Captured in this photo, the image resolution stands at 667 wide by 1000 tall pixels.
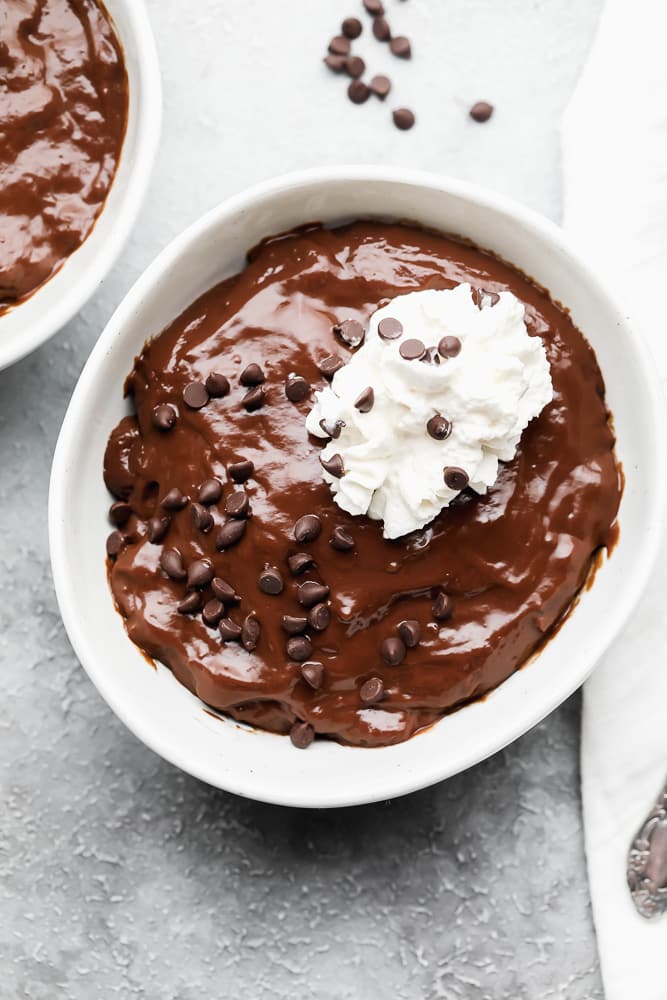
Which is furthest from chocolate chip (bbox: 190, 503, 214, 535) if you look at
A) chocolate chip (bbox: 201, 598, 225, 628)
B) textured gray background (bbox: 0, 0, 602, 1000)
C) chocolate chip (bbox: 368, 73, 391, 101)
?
chocolate chip (bbox: 368, 73, 391, 101)

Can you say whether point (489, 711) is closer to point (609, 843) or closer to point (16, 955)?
point (609, 843)

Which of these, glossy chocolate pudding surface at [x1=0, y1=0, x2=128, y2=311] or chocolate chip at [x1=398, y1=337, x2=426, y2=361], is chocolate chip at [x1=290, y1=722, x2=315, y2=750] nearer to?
chocolate chip at [x1=398, y1=337, x2=426, y2=361]

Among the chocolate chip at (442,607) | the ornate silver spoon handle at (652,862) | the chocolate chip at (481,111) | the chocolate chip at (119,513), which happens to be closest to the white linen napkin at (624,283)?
the ornate silver spoon handle at (652,862)

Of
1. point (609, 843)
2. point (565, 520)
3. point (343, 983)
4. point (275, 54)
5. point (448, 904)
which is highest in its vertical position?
point (275, 54)

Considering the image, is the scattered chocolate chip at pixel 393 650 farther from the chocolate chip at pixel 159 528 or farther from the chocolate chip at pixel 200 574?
the chocolate chip at pixel 159 528

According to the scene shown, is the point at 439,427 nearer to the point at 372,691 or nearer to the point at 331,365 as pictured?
the point at 331,365

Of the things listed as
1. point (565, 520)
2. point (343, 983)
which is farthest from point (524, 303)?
point (343, 983)

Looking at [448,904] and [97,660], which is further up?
[97,660]

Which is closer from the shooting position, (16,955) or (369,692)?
(369,692)
